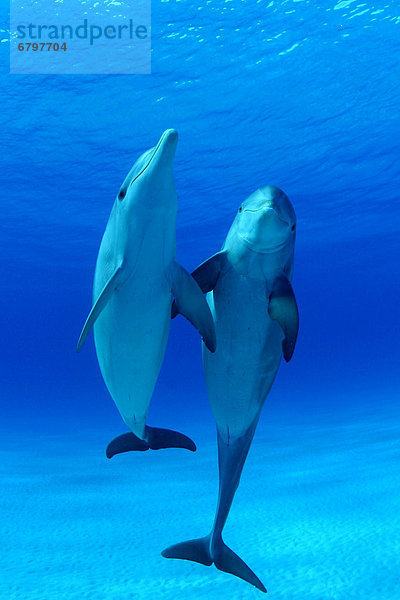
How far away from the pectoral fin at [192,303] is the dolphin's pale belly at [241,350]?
0.32 metres

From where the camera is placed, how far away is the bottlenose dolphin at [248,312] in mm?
4395

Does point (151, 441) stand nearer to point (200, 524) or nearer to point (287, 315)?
point (287, 315)

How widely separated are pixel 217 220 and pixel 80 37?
19896mm

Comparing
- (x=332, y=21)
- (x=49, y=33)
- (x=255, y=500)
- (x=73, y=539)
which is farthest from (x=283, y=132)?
(x=73, y=539)

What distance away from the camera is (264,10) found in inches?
644

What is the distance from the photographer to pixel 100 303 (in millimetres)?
4402

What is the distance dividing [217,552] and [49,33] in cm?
1614

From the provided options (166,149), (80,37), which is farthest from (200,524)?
(80,37)

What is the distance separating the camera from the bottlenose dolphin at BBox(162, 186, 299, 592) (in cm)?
439

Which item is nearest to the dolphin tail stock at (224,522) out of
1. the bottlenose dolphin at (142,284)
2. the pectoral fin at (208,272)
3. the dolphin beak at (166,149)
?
the bottlenose dolphin at (142,284)

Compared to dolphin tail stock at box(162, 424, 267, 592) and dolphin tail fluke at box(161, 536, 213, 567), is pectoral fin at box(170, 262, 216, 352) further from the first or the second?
dolphin tail fluke at box(161, 536, 213, 567)

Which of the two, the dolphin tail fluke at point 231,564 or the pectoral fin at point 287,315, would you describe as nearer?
the pectoral fin at point 287,315

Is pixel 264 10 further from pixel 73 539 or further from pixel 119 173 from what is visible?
pixel 73 539

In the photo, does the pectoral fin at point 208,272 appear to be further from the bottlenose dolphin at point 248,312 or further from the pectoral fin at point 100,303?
the pectoral fin at point 100,303
